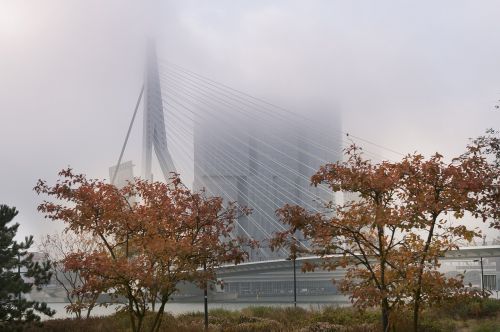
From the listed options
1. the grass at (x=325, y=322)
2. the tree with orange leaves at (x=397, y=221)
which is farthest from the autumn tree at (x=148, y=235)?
the grass at (x=325, y=322)

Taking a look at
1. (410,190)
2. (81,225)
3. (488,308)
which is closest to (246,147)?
(488,308)

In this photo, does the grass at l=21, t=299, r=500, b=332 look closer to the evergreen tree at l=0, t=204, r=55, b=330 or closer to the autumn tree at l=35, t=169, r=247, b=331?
the evergreen tree at l=0, t=204, r=55, b=330

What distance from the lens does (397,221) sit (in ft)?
27.8

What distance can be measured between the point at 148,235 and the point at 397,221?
16.1 ft

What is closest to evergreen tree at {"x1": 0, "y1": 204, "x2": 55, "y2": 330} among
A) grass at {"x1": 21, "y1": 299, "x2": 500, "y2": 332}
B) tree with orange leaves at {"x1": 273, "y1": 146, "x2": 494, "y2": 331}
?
grass at {"x1": 21, "y1": 299, "x2": 500, "y2": 332}

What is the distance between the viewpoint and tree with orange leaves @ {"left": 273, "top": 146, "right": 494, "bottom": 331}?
855 cm

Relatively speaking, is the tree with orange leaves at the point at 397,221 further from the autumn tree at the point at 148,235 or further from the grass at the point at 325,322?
the grass at the point at 325,322

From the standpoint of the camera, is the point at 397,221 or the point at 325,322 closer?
the point at 397,221

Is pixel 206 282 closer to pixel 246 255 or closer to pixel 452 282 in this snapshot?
pixel 246 255

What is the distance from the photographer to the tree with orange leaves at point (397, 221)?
855 cm

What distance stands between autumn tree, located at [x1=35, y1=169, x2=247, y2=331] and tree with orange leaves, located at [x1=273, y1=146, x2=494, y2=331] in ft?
6.49

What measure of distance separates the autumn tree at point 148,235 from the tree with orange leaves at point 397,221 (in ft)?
6.49

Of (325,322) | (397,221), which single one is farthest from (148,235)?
(325,322)

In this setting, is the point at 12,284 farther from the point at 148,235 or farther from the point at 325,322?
the point at 325,322
